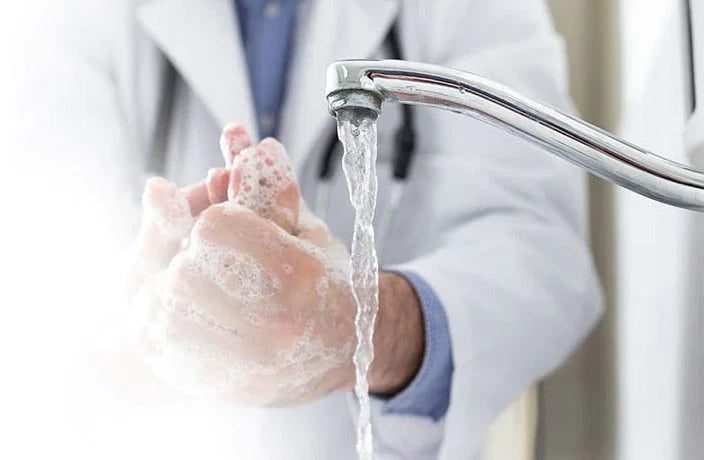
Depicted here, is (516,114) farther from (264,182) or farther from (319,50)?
(319,50)

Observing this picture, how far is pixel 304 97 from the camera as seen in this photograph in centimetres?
65

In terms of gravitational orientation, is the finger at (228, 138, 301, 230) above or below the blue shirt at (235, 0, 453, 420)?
below

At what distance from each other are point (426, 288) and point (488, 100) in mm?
267

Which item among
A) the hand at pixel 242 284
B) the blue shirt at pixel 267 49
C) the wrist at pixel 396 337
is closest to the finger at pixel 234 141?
the hand at pixel 242 284

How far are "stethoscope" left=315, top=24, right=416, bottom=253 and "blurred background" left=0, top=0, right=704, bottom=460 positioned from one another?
5.8 inches

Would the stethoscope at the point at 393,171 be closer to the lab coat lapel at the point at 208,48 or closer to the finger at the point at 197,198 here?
the lab coat lapel at the point at 208,48

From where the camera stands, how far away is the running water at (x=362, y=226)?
32cm

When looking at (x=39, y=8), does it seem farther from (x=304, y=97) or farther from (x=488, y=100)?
(x=488, y=100)

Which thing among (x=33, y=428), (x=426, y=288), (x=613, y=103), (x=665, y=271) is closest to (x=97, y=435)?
(x=33, y=428)

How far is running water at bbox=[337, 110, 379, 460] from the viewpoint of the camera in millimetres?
317

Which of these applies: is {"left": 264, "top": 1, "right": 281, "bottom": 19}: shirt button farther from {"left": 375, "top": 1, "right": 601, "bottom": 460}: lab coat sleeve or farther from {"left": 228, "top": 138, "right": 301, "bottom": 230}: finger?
{"left": 228, "top": 138, "right": 301, "bottom": 230}: finger

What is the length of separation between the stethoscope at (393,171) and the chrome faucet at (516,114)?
0.34m

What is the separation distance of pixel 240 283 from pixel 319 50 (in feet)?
0.96

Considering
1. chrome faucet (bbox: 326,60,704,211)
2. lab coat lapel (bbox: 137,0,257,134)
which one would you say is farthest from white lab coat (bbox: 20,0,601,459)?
chrome faucet (bbox: 326,60,704,211)
